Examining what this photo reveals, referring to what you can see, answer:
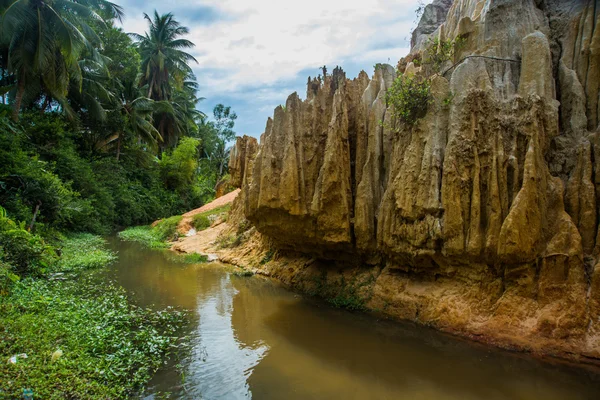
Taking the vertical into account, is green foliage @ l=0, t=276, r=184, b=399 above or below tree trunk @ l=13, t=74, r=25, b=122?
below

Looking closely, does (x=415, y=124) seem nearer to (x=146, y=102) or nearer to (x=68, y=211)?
(x=68, y=211)

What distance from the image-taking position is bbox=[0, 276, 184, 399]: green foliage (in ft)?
15.8

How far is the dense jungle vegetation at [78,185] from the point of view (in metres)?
5.68

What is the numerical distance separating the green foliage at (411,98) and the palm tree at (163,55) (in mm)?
31413

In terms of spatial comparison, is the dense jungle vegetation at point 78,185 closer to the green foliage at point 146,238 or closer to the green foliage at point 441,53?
the green foliage at point 146,238

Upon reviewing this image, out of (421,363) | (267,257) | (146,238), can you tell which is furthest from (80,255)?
(421,363)

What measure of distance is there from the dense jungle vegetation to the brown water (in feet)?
2.73

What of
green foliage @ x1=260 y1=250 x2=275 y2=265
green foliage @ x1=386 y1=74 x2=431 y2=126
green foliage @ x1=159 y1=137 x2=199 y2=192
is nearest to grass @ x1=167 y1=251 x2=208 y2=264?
green foliage @ x1=260 y1=250 x2=275 y2=265

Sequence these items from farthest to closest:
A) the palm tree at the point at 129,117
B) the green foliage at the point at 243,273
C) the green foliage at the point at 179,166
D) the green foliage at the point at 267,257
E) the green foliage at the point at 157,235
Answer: the green foliage at the point at 179,166 → the palm tree at the point at 129,117 → the green foliage at the point at 157,235 → the green foliage at the point at 267,257 → the green foliage at the point at 243,273

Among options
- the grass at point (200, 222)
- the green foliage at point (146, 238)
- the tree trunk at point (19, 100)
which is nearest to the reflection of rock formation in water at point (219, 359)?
the green foliage at point (146, 238)

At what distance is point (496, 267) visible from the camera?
724 cm

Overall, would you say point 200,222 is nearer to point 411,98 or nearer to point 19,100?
point 19,100

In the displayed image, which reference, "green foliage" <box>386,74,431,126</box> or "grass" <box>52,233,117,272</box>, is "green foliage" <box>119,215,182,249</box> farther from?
"green foliage" <box>386,74,431,126</box>

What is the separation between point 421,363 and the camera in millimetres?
6473
